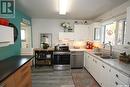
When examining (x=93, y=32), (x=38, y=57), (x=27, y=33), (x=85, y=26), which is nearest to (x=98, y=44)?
(x=93, y=32)

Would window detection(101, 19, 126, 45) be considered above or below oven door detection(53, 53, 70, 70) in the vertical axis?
above

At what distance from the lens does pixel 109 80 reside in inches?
116

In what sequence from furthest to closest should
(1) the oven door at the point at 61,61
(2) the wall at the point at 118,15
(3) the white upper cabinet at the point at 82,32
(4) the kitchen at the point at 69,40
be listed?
(3) the white upper cabinet at the point at 82,32 < (1) the oven door at the point at 61,61 < (4) the kitchen at the point at 69,40 < (2) the wall at the point at 118,15

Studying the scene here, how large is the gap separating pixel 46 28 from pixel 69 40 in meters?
1.34

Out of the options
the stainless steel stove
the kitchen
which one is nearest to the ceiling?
the kitchen

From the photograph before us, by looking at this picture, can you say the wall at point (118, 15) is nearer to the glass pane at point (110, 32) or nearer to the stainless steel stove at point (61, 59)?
the glass pane at point (110, 32)

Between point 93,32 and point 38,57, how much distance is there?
2.83 m

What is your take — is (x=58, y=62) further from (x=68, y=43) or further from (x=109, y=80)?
(x=109, y=80)

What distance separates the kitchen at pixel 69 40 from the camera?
363 cm

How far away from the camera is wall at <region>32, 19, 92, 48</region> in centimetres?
652

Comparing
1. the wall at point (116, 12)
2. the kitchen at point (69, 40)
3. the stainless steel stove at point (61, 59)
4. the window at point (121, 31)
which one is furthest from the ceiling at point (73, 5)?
the stainless steel stove at point (61, 59)

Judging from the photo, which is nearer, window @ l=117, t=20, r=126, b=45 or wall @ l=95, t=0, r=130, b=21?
wall @ l=95, t=0, r=130, b=21

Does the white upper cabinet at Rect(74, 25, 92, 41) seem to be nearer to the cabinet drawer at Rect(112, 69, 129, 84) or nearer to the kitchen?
the kitchen

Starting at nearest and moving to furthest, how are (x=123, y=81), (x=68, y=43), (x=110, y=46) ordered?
(x=123, y=81)
(x=110, y=46)
(x=68, y=43)
